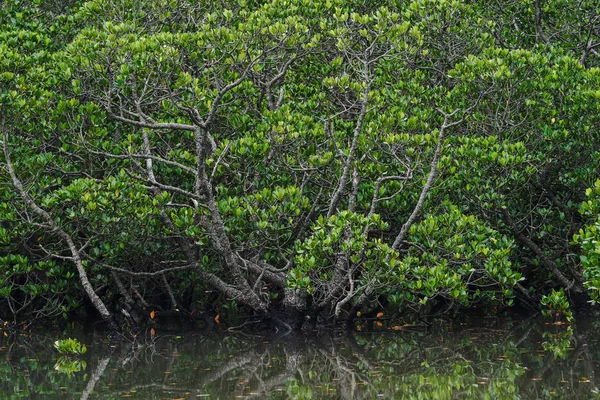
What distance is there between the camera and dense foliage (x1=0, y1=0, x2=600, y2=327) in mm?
12211

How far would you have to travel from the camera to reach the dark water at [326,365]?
30.2 feet

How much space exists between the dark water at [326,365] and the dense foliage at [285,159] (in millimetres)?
678

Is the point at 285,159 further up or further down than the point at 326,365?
further up

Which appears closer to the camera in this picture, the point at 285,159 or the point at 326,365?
the point at 326,365

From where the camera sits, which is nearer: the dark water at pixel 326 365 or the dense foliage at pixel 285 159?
the dark water at pixel 326 365

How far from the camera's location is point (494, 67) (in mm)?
13000

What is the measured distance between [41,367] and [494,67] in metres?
7.75

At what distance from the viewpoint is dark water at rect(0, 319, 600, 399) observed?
921cm

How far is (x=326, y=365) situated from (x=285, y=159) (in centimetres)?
396

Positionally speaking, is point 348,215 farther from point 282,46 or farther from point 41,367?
point 41,367

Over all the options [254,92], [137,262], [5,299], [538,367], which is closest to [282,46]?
[254,92]

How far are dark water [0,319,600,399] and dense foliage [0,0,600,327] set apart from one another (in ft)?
2.23

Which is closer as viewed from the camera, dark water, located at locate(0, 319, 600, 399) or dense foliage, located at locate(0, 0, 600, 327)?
dark water, located at locate(0, 319, 600, 399)

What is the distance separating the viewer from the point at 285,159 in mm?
13656
